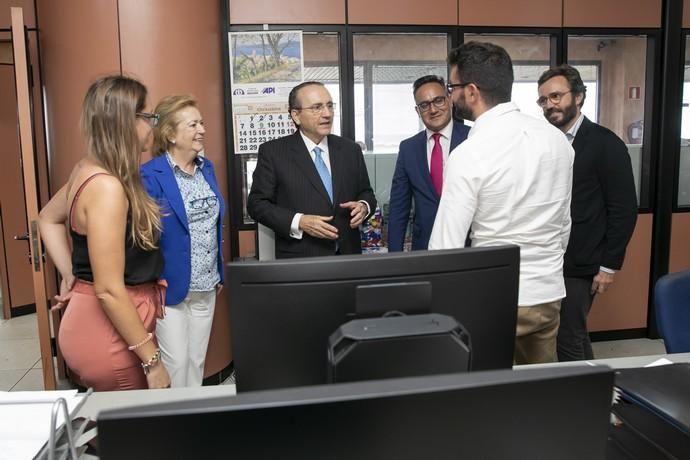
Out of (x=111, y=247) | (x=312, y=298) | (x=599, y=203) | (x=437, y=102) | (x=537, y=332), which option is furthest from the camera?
(x=437, y=102)

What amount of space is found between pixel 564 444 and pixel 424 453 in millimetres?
161

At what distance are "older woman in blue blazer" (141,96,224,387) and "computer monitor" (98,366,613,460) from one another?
1756 millimetres

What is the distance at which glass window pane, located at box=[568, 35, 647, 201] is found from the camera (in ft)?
13.1

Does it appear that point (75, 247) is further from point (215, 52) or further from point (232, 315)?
point (215, 52)

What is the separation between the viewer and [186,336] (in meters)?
2.37

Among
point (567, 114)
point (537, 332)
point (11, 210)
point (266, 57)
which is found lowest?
point (537, 332)

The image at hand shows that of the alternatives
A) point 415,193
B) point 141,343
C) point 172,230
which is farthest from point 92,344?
point 415,193

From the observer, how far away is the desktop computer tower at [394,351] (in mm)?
826

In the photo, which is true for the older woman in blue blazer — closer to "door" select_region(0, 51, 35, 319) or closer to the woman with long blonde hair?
the woman with long blonde hair

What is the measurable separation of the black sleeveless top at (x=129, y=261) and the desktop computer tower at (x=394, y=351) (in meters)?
1.16

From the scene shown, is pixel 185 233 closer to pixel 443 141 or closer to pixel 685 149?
pixel 443 141

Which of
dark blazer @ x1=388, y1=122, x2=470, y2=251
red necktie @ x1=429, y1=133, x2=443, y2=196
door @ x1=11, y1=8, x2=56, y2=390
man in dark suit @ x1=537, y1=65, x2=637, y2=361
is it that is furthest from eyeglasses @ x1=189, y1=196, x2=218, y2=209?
man in dark suit @ x1=537, y1=65, x2=637, y2=361

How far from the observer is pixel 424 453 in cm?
57

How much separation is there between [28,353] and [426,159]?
A: 339 cm
